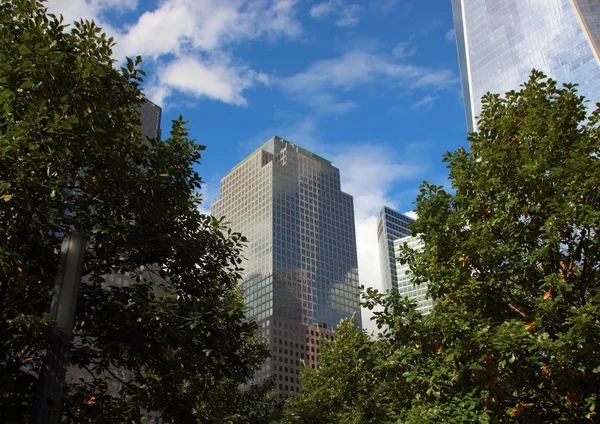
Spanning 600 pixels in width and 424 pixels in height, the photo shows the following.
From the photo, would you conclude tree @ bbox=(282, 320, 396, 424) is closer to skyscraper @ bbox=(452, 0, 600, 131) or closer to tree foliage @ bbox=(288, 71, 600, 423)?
tree foliage @ bbox=(288, 71, 600, 423)

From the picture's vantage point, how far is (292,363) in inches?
7283

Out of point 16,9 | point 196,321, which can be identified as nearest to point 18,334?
point 196,321

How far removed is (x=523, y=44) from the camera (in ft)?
463

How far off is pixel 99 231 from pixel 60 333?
4772mm

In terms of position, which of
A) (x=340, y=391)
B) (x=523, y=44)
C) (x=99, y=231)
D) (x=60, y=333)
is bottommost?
(x=60, y=333)

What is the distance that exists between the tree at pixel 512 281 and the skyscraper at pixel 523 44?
338ft

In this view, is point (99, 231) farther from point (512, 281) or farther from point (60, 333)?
point (512, 281)

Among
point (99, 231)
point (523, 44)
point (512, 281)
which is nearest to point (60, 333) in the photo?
point (99, 231)

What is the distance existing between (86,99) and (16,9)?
9.49ft

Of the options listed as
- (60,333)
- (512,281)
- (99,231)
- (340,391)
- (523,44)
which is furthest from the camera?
(523,44)

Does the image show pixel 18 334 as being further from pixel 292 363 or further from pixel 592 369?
pixel 292 363

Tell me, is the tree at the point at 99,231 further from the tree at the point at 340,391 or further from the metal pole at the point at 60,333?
the tree at the point at 340,391

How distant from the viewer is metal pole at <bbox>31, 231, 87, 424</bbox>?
664cm

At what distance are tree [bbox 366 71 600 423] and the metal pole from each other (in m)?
8.14
